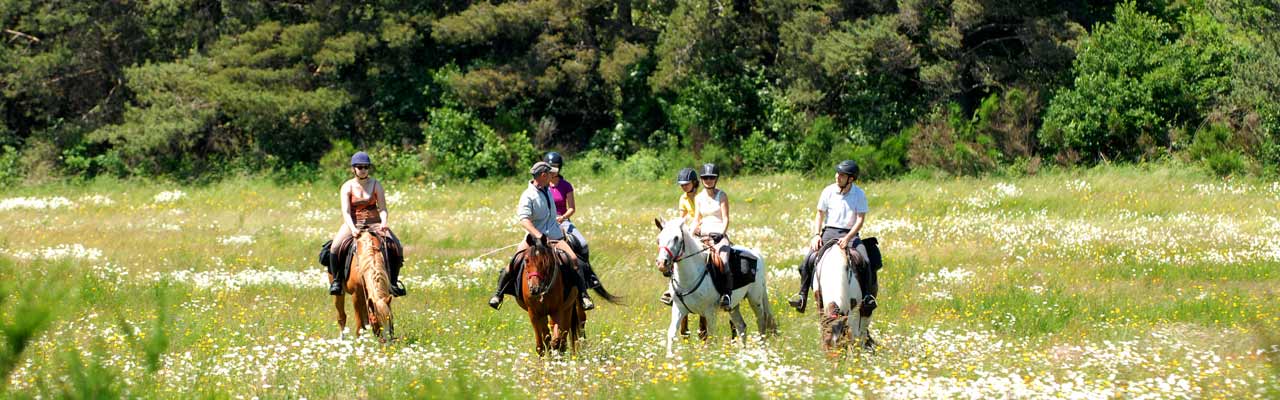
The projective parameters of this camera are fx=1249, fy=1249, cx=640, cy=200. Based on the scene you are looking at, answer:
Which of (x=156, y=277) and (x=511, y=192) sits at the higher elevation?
(x=156, y=277)

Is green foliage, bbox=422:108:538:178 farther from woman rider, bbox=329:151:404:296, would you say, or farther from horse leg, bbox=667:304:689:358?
horse leg, bbox=667:304:689:358

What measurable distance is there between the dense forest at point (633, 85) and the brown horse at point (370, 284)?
84.4ft

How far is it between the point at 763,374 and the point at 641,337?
4.10 m

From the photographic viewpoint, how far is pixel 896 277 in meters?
20.3

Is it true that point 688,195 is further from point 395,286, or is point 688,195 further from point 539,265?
point 395,286

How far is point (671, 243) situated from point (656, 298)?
6.03 meters

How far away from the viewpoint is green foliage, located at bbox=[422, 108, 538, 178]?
42156 millimetres

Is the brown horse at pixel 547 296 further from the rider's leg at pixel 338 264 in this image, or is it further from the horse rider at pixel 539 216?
the rider's leg at pixel 338 264

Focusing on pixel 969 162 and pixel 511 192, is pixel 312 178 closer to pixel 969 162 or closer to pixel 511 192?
pixel 511 192

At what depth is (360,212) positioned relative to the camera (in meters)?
14.3

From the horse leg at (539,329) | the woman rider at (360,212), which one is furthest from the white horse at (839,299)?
the woman rider at (360,212)

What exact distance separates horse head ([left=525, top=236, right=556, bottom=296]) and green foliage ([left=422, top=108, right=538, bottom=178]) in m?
29.9

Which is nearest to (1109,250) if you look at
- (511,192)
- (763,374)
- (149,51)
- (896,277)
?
(896,277)

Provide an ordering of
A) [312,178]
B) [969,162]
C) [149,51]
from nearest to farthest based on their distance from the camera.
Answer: [969,162]
[312,178]
[149,51]
